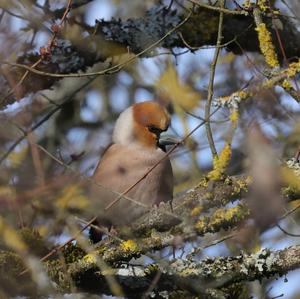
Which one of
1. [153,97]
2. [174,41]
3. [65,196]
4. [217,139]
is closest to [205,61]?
[153,97]

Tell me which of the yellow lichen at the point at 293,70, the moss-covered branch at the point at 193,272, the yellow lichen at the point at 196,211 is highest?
the yellow lichen at the point at 293,70

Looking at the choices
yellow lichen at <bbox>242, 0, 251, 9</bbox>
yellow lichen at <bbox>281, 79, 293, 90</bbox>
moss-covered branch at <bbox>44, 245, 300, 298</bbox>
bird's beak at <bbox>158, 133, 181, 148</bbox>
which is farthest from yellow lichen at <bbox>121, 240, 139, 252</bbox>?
bird's beak at <bbox>158, 133, 181, 148</bbox>

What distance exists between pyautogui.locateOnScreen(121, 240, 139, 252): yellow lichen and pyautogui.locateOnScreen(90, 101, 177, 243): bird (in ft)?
3.23

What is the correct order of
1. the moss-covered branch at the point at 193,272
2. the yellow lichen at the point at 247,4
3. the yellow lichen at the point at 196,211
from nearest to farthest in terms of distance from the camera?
the yellow lichen at the point at 196,211, the moss-covered branch at the point at 193,272, the yellow lichen at the point at 247,4

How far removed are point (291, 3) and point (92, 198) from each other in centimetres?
135

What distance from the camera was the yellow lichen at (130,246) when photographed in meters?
3.66

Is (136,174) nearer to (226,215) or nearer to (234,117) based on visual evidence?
(226,215)

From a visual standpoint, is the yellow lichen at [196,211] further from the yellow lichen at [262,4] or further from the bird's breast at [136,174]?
the bird's breast at [136,174]

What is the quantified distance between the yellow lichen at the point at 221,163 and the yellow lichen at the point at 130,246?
18.6 inches

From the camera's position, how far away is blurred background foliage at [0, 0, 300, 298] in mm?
3352

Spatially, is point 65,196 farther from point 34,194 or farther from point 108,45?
point 108,45

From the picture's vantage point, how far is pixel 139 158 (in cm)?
546

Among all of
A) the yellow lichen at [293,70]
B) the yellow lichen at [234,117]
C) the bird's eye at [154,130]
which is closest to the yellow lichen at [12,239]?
the yellow lichen at [234,117]

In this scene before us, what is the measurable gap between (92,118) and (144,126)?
161cm
